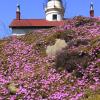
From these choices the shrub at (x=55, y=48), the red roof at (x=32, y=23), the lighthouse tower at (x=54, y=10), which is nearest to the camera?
the shrub at (x=55, y=48)

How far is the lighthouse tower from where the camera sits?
8675 cm

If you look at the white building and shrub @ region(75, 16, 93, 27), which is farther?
the white building

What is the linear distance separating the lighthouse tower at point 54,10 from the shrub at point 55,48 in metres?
64.2

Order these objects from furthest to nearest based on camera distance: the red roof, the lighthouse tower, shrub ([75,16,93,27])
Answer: the lighthouse tower, the red roof, shrub ([75,16,93,27])

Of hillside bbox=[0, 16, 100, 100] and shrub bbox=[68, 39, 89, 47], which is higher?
shrub bbox=[68, 39, 89, 47]

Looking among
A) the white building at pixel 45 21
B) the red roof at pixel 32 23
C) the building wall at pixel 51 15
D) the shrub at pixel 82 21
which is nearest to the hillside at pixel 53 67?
the shrub at pixel 82 21

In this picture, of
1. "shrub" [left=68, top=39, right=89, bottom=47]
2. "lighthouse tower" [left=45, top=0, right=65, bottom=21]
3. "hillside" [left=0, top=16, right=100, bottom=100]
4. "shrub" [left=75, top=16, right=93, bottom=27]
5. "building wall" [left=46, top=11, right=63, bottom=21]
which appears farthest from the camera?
"lighthouse tower" [left=45, top=0, right=65, bottom=21]

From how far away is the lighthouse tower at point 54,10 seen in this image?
86750 millimetres

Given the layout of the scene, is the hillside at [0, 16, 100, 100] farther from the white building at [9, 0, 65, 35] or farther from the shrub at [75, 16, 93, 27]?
the white building at [9, 0, 65, 35]

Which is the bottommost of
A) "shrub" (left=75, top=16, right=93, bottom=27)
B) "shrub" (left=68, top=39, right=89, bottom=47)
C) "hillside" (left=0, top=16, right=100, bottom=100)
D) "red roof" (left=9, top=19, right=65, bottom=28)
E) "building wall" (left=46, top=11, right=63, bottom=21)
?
"hillside" (left=0, top=16, right=100, bottom=100)

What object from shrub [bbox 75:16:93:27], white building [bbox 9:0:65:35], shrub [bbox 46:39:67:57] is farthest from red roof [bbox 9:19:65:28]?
shrub [bbox 46:39:67:57]

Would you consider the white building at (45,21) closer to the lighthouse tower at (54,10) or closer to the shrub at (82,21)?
the lighthouse tower at (54,10)

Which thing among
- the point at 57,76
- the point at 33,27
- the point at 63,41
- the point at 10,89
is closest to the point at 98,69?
the point at 57,76

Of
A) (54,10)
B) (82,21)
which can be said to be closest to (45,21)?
(54,10)
